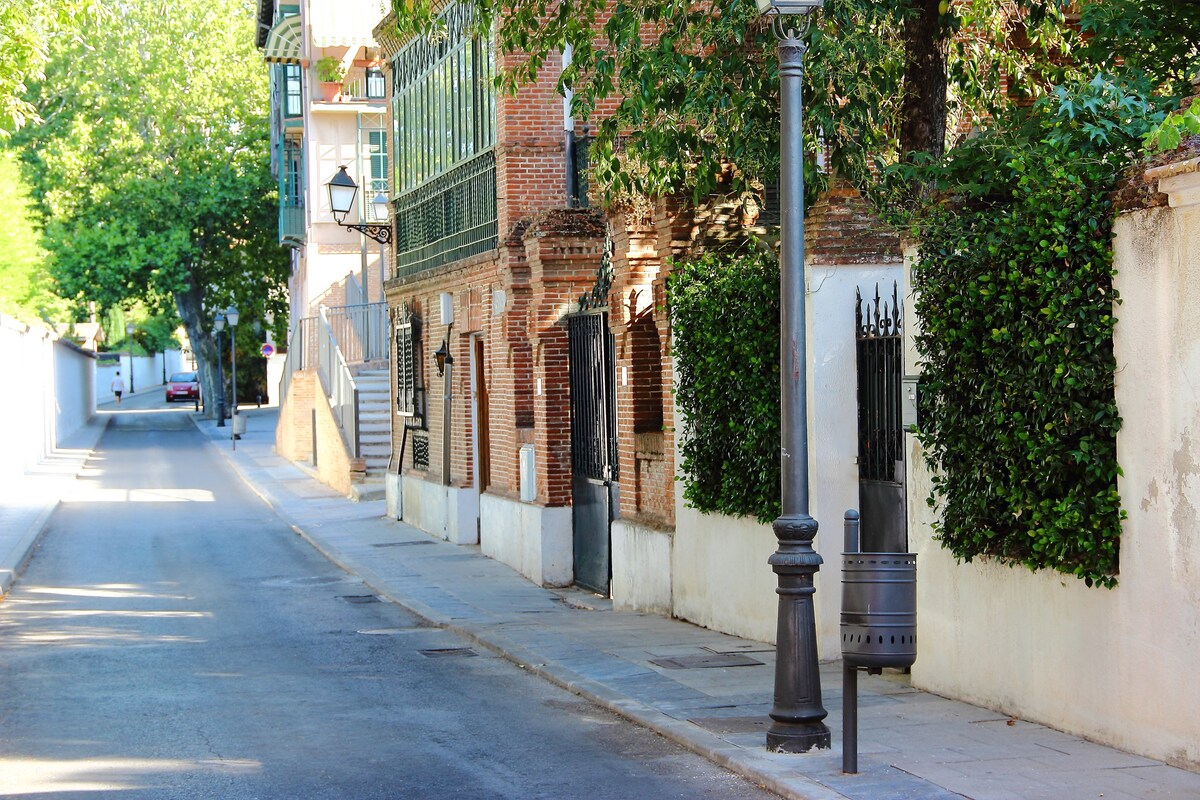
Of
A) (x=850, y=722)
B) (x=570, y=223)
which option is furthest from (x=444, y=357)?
(x=850, y=722)

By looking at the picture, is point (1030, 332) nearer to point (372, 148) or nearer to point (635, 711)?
point (635, 711)

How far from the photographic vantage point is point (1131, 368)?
7.98 metres

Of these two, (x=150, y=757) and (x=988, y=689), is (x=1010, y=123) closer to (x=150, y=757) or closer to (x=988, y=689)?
(x=988, y=689)

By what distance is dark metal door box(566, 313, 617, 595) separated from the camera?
1599 centimetres

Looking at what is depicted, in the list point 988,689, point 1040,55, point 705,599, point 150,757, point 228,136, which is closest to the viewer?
point 150,757

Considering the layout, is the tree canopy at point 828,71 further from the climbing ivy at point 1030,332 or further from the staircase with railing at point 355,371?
the staircase with railing at point 355,371

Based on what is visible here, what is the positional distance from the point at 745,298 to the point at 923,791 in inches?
219

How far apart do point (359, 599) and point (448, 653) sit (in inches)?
161

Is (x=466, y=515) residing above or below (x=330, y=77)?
below

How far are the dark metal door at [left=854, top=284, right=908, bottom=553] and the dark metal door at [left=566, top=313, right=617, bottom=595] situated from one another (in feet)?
15.7

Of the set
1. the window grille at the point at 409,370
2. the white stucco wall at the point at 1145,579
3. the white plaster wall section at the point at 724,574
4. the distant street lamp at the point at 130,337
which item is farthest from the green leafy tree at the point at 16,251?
the distant street lamp at the point at 130,337

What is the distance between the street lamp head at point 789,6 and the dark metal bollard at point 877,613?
288cm

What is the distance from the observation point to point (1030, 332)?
848 cm

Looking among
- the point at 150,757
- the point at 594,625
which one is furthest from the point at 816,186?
the point at 150,757
